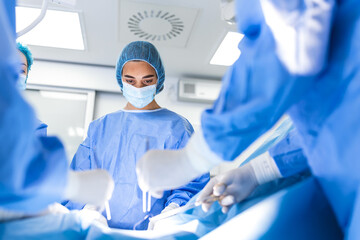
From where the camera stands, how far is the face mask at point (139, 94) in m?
1.80

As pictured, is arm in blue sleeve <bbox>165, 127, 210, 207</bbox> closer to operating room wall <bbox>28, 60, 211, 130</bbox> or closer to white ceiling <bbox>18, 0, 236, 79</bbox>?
white ceiling <bbox>18, 0, 236, 79</bbox>

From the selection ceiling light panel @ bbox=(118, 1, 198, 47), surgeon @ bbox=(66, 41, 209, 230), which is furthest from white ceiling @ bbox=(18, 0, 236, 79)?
surgeon @ bbox=(66, 41, 209, 230)

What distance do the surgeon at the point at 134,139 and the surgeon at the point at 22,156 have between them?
797 mm

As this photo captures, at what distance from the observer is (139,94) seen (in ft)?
5.92

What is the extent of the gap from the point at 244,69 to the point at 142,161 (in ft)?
1.16

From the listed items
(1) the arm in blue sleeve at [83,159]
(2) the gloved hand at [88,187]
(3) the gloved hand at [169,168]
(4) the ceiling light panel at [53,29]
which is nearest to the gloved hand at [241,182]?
(3) the gloved hand at [169,168]

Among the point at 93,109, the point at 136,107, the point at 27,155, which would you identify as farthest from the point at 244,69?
the point at 93,109

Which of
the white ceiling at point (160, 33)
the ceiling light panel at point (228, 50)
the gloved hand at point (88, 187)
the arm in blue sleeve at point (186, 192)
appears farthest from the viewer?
the ceiling light panel at point (228, 50)

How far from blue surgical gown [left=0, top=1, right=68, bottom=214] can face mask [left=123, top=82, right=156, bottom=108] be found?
115 cm

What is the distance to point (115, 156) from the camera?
5.37 ft

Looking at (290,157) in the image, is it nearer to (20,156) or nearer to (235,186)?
(235,186)

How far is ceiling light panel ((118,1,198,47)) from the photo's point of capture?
7.15 feet

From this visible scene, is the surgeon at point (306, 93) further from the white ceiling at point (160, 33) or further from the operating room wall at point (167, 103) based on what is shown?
the operating room wall at point (167, 103)

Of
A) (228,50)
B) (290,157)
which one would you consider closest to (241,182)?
(290,157)
